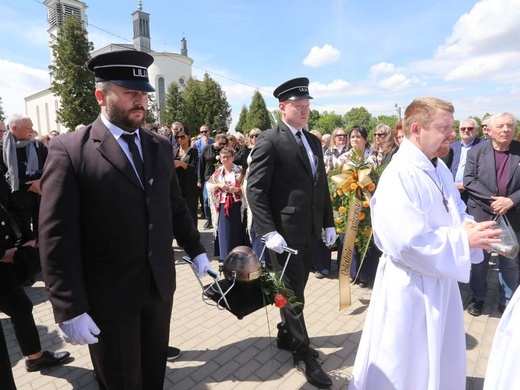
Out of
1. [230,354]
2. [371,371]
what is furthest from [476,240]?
[230,354]

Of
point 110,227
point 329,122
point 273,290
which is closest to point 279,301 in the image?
point 273,290

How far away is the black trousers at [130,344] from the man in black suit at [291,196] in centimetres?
115

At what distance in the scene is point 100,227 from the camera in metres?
1.94

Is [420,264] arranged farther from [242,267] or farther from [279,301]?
[242,267]

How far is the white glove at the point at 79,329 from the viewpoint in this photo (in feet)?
6.05

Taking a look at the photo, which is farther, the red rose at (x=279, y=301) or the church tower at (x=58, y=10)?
the church tower at (x=58, y=10)

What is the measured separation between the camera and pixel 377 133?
5805 millimetres

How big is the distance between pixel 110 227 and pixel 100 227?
54 millimetres

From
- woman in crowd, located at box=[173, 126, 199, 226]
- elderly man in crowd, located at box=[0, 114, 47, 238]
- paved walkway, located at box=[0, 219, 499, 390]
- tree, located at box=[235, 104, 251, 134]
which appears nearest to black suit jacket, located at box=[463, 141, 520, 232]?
paved walkway, located at box=[0, 219, 499, 390]

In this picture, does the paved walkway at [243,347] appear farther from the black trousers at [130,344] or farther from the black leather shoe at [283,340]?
the black trousers at [130,344]

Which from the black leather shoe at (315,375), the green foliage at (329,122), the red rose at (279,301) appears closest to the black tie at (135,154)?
the red rose at (279,301)

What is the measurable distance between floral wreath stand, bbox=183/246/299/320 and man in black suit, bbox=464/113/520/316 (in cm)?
312

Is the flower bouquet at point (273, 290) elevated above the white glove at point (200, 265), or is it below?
below

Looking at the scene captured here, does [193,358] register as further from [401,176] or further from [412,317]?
[401,176]
